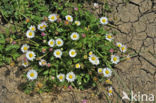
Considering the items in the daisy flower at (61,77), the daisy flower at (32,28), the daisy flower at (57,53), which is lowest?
the daisy flower at (61,77)

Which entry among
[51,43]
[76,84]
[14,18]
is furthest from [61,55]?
[14,18]

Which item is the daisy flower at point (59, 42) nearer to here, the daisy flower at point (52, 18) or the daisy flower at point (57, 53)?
the daisy flower at point (57, 53)

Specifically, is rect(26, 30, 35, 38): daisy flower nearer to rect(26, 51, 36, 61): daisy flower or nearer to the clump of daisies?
the clump of daisies

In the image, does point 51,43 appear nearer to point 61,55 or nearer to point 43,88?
point 61,55

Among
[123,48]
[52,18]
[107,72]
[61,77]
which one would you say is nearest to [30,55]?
[61,77]

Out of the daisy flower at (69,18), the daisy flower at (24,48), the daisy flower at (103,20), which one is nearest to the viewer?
the daisy flower at (24,48)

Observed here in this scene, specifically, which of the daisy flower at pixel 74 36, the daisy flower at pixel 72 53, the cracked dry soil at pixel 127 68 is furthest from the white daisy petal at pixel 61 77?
the daisy flower at pixel 74 36

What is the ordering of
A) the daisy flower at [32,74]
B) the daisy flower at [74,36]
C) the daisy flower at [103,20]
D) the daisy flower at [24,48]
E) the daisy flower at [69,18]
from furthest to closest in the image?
the daisy flower at [103,20] → the daisy flower at [69,18] → the daisy flower at [24,48] → the daisy flower at [74,36] → the daisy flower at [32,74]
